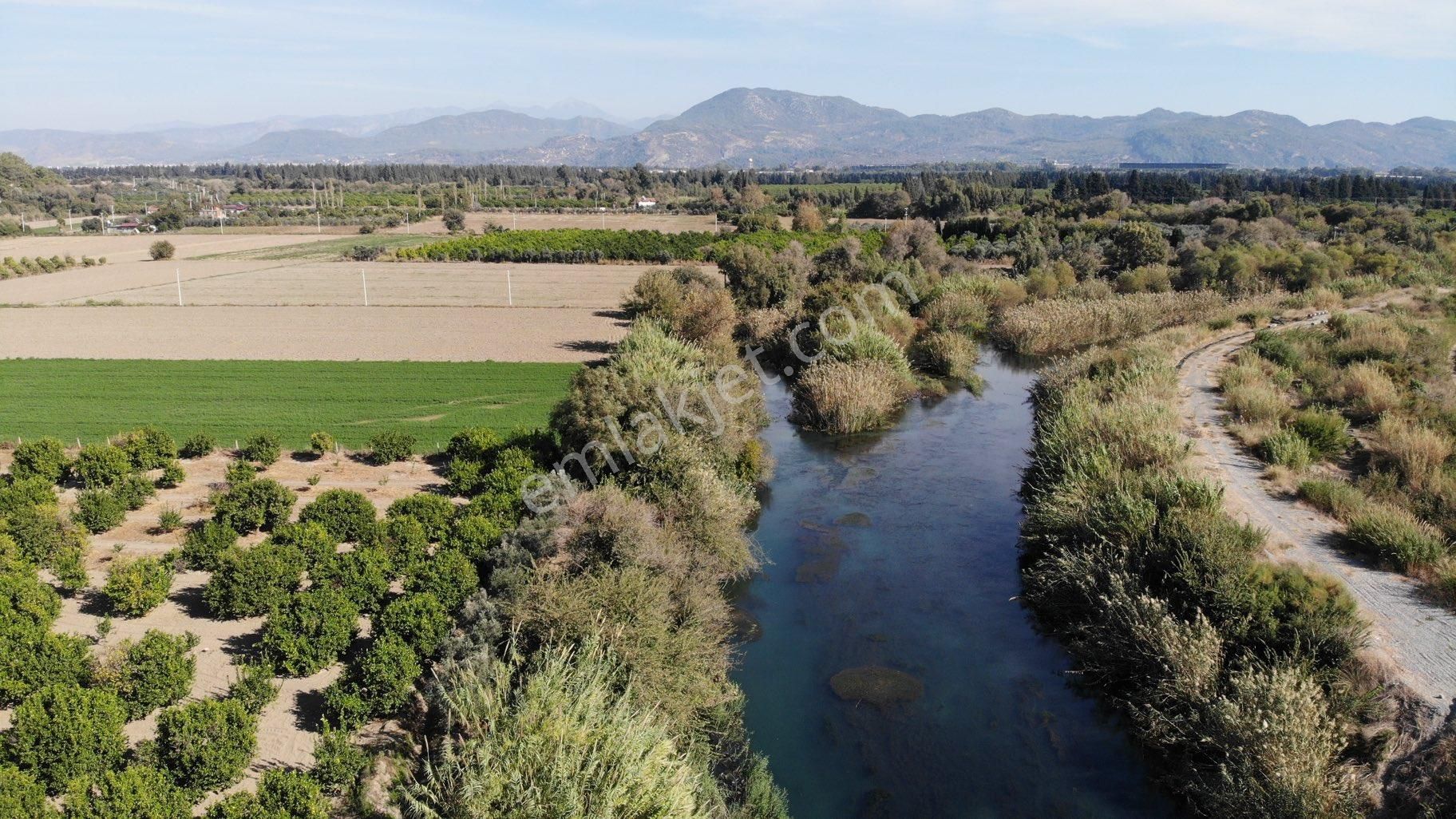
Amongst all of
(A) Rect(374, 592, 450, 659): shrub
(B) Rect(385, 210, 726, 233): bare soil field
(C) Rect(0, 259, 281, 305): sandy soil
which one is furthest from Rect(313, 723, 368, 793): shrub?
(B) Rect(385, 210, 726, 233): bare soil field

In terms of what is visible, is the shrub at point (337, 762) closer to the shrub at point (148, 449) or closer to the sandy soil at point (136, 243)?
the shrub at point (148, 449)

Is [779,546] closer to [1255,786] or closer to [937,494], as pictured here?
[937,494]

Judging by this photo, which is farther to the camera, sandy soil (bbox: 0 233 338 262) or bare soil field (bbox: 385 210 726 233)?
bare soil field (bbox: 385 210 726 233)

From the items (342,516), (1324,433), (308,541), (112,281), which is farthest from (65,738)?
(112,281)

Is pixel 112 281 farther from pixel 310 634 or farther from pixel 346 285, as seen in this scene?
pixel 310 634

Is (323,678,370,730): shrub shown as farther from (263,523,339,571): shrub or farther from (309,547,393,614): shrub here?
(263,523,339,571): shrub

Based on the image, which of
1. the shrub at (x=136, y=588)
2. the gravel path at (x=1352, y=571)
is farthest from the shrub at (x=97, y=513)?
the gravel path at (x=1352, y=571)

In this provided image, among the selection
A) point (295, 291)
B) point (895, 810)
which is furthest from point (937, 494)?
point (295, 291)
